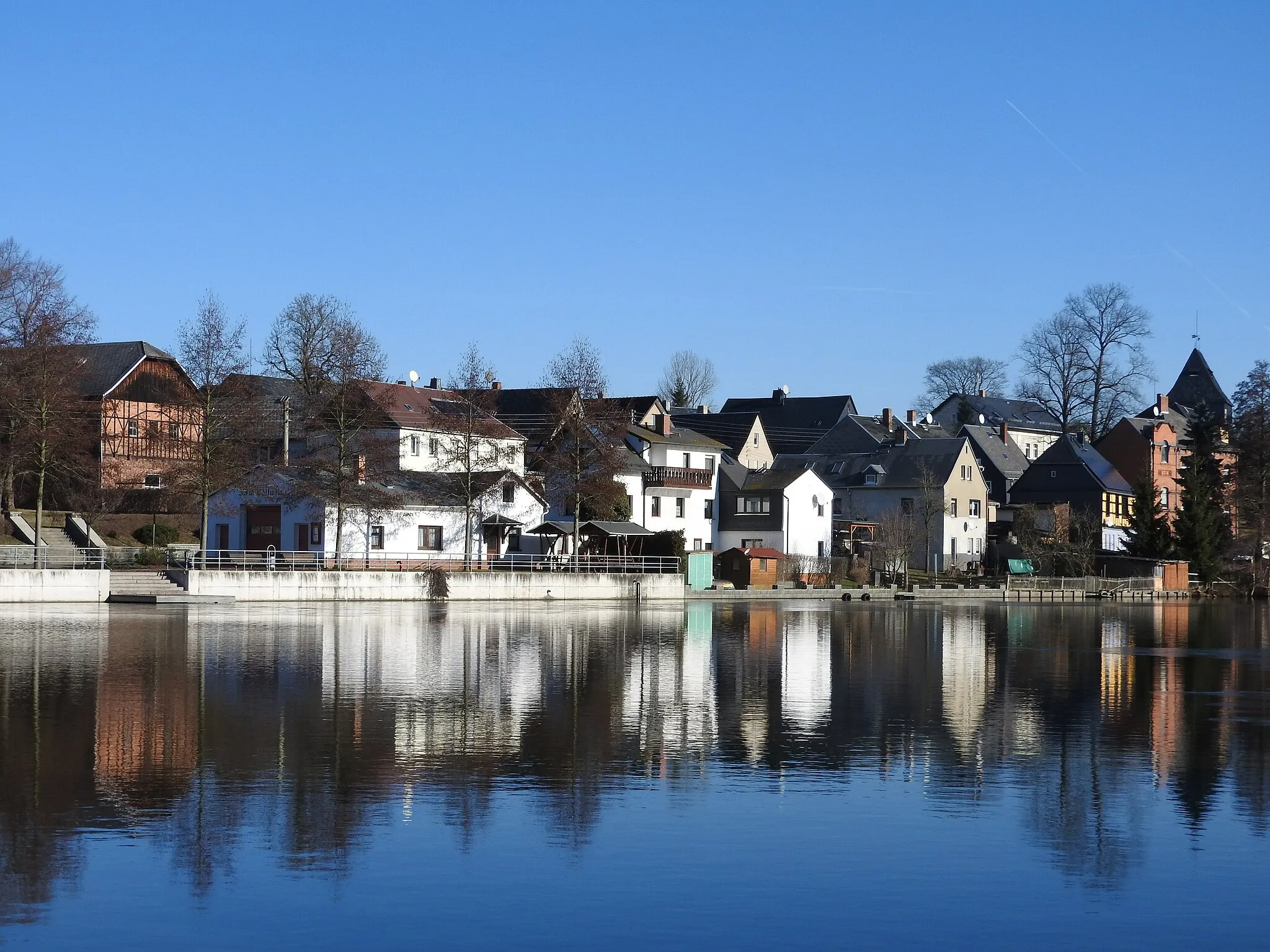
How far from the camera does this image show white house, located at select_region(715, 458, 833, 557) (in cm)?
9606

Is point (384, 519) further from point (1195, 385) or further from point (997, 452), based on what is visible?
point (1195, 385)

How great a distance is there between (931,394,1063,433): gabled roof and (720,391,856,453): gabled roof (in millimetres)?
12423

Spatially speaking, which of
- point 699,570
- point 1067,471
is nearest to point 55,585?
point 699,570

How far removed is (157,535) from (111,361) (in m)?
16.5

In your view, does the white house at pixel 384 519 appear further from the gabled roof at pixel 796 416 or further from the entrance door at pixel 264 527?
the gabled roof at pixel 796 416

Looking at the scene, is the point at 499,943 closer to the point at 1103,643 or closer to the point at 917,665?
the point at 917,665

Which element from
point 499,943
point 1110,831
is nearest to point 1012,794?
point 1110,831

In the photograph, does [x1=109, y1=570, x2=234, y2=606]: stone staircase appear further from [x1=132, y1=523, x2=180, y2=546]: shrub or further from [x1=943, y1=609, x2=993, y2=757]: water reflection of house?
[x1=943, y1=609, x2=993, y2=757]: water reflection of house

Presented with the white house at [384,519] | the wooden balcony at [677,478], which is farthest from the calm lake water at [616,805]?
the wooden balcony at [677,478]

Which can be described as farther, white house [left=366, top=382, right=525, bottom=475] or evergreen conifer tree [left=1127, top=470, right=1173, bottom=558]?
evergreen conifer tree [left=1127, top=470, right=1173, bottom=558]

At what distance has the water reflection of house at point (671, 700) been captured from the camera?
21078 millimetres

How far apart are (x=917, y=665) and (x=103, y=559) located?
1321 inches

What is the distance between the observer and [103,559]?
56781 millimetres

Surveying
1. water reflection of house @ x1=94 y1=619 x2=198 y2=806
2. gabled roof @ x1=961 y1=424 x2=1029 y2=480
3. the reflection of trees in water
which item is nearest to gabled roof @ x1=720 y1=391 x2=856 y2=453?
gabled roof @ x1=961 y1=424 x2=1029 y2=480
